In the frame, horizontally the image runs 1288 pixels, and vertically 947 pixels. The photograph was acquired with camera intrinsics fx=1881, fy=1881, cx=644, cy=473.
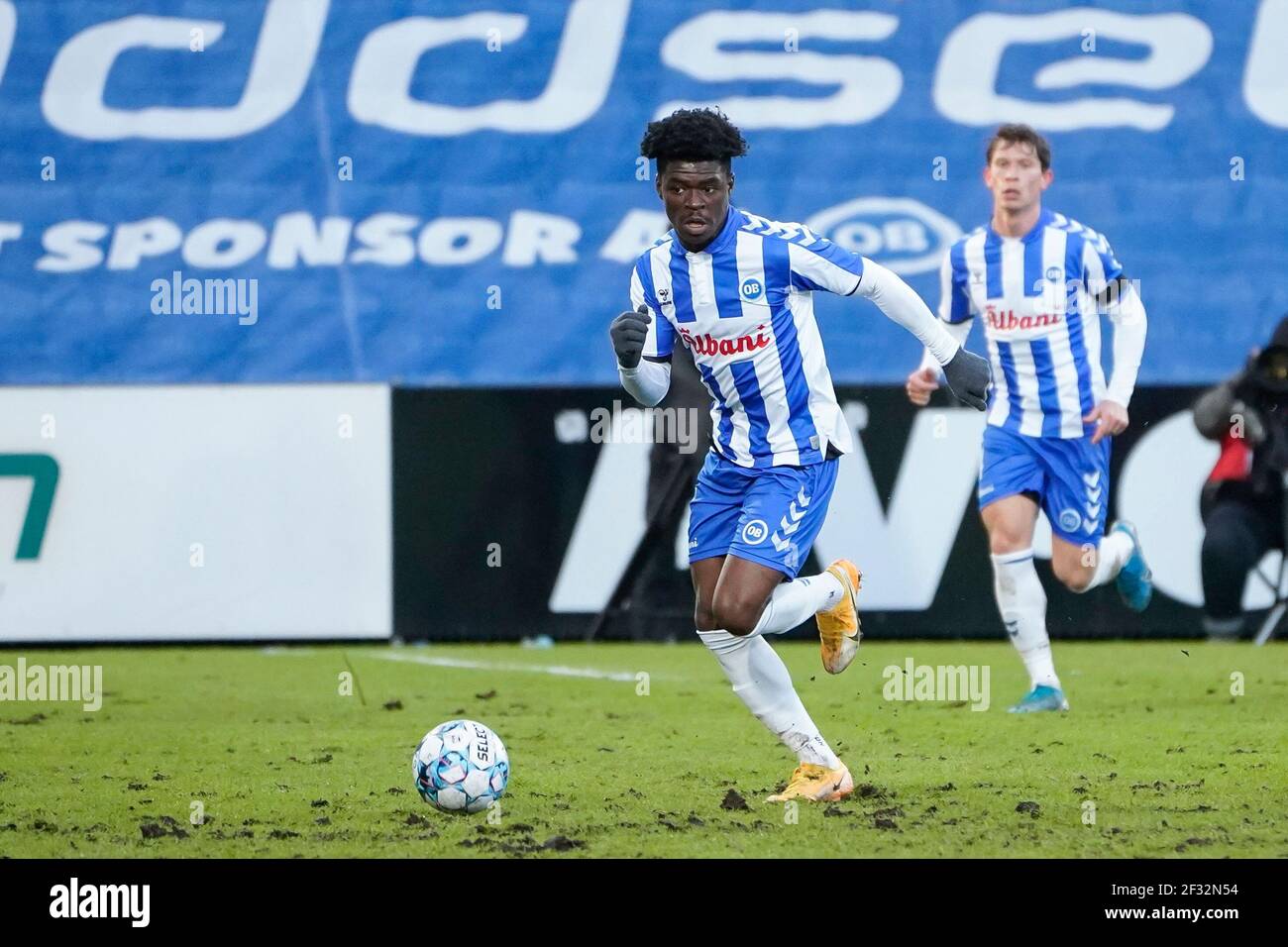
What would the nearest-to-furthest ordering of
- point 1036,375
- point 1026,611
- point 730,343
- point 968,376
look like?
point 968,376 → point 730,343 → point 1026,611 → point 1036,375

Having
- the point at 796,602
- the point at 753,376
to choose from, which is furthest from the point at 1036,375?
the point at 796,602

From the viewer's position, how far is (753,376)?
6.10 metres

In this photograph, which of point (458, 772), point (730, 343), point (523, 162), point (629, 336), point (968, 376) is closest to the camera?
point (458, 772)

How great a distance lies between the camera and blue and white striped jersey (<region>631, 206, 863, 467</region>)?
235 inches

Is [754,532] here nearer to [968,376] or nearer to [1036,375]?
[968,376]

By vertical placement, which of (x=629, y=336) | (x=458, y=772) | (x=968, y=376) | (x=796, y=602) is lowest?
(x=458, y=772)

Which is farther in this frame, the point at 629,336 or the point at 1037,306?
the point at 1037,306

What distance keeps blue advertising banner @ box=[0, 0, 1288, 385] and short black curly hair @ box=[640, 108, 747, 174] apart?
6.73 metres

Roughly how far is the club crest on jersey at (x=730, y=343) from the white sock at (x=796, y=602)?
30.3 inches

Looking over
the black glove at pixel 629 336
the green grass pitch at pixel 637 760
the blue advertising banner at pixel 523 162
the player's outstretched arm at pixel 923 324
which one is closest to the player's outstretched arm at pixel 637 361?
the black glove at pixel 629 336

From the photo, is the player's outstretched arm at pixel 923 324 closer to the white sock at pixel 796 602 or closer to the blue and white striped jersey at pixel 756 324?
the blue and white striped jersey at pixel 756 324

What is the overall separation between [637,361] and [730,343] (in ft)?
1.20

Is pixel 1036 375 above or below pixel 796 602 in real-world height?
above

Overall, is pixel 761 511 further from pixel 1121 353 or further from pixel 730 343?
pixel 1121 353
